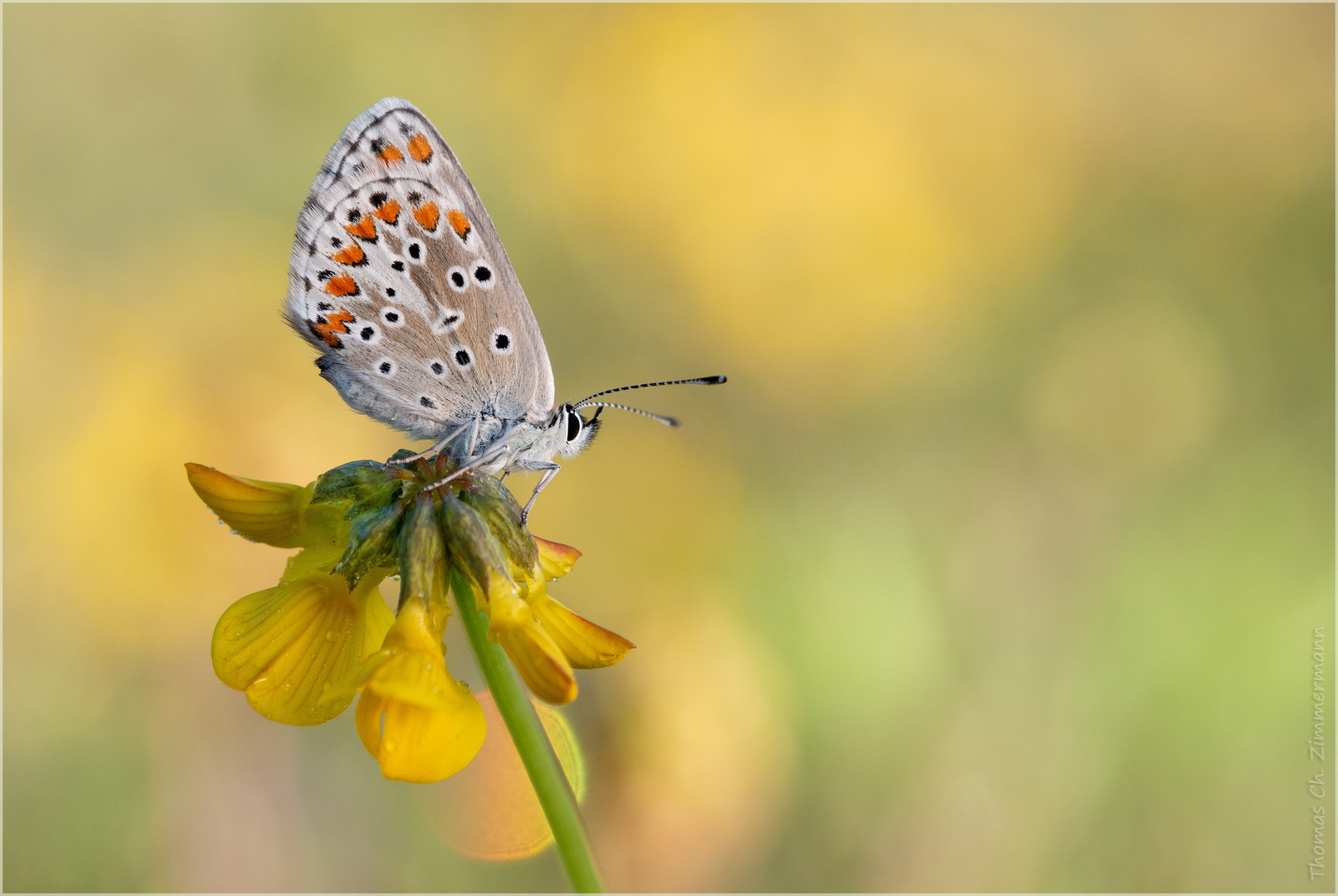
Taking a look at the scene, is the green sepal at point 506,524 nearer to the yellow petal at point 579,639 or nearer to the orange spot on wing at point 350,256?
the yellow petal at point 579,639

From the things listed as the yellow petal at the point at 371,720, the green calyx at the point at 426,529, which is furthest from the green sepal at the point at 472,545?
the yellow petal at the point at 371,720

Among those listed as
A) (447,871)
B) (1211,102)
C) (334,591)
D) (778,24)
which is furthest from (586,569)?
(1211,102)

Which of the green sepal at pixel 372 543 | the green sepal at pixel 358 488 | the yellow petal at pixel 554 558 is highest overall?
the green sepal at pixel 358 488

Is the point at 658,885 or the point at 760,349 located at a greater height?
the point at 760,349

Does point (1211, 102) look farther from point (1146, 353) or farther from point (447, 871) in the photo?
point (447, 871)

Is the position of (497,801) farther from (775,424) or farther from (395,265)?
(395,265)

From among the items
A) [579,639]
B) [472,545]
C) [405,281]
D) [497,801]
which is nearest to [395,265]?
[405,281]
